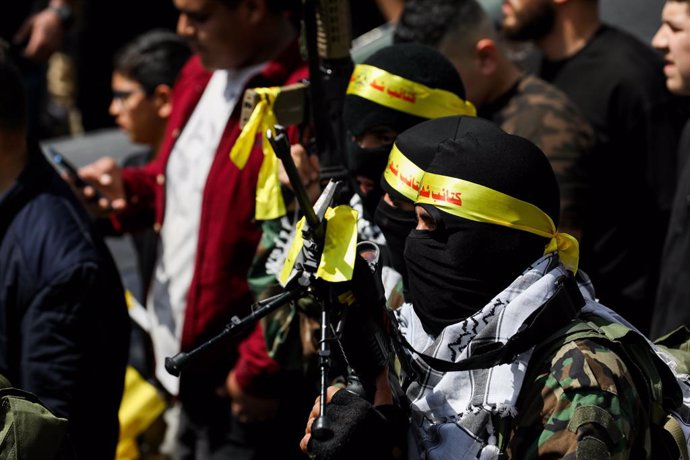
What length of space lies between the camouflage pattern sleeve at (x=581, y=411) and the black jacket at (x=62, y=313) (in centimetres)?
139

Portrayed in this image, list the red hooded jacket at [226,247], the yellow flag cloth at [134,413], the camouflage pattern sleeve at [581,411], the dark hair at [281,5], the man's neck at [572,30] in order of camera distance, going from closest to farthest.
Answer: the camouflage pattern sleeve at [581,411] < the red hooded jacket at [226,247] < the dark hair at [281,5] < the yellow flag cloth at [134,413] < the man's neck at [572,30]

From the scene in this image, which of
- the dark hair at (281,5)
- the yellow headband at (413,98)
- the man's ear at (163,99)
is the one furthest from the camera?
the man's ear at (163,99)

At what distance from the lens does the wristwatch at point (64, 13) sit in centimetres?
762

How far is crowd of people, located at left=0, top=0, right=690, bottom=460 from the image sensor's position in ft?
7.09

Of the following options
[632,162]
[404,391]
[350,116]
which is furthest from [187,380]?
[632,162]

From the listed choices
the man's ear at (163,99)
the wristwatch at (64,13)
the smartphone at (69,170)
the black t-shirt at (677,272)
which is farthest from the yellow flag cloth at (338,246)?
the wristwatch at (64,13)

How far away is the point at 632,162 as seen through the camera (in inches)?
163

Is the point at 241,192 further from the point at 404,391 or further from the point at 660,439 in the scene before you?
the point at 660,439

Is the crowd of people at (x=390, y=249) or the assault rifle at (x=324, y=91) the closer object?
the crowd of people at (x=390, y=249)

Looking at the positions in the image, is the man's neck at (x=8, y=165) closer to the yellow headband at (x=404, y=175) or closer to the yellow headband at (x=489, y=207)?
the yellow headband at (x=404, y=175)

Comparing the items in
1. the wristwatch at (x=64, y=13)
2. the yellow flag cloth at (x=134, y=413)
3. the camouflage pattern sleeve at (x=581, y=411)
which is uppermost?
the camouflage pattern sleeve at (x=581, y=411)

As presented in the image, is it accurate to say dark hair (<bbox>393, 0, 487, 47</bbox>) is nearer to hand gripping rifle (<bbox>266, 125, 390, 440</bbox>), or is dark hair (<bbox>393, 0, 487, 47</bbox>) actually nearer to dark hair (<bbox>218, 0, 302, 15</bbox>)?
dark hair (<bbox>218, 0, 302, 15</bbox>)

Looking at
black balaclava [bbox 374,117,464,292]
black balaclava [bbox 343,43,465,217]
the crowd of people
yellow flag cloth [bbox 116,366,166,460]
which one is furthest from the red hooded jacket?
black balaclava [bbox 374,117,464,292]

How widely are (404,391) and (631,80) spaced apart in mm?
2353
